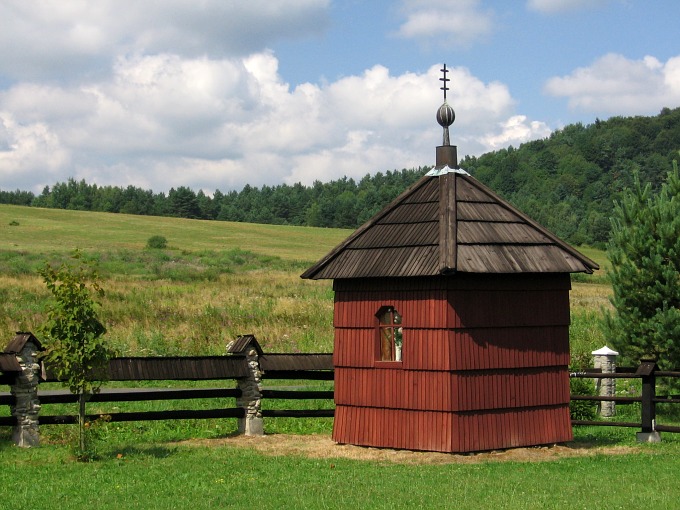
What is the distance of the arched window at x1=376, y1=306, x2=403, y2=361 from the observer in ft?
49.4

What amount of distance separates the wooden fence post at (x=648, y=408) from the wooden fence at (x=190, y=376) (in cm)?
510

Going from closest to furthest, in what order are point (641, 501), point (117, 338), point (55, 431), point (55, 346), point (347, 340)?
point (641, 501) → point (55, 346) → point (347, 340) → point (55, 431) → point (117, 338)

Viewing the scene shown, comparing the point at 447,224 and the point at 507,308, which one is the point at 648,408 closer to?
the point at 507,308

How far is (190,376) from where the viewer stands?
614 inches

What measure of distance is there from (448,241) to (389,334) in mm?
1843

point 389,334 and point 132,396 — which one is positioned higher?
point 389,334

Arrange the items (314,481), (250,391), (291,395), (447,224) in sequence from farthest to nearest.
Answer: (291,395) < (250,391) < (447,224) < (314,481)

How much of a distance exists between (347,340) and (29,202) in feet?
494

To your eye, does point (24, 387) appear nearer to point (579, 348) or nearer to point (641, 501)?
point (641, 501)

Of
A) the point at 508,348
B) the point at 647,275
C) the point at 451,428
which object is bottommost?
the point at 451,428

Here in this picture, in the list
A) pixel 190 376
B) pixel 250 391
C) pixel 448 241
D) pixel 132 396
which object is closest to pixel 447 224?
pixel 448 241

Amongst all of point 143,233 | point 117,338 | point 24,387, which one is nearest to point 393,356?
point 24,387

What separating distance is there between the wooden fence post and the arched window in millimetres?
4016

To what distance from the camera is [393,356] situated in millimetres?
15055
